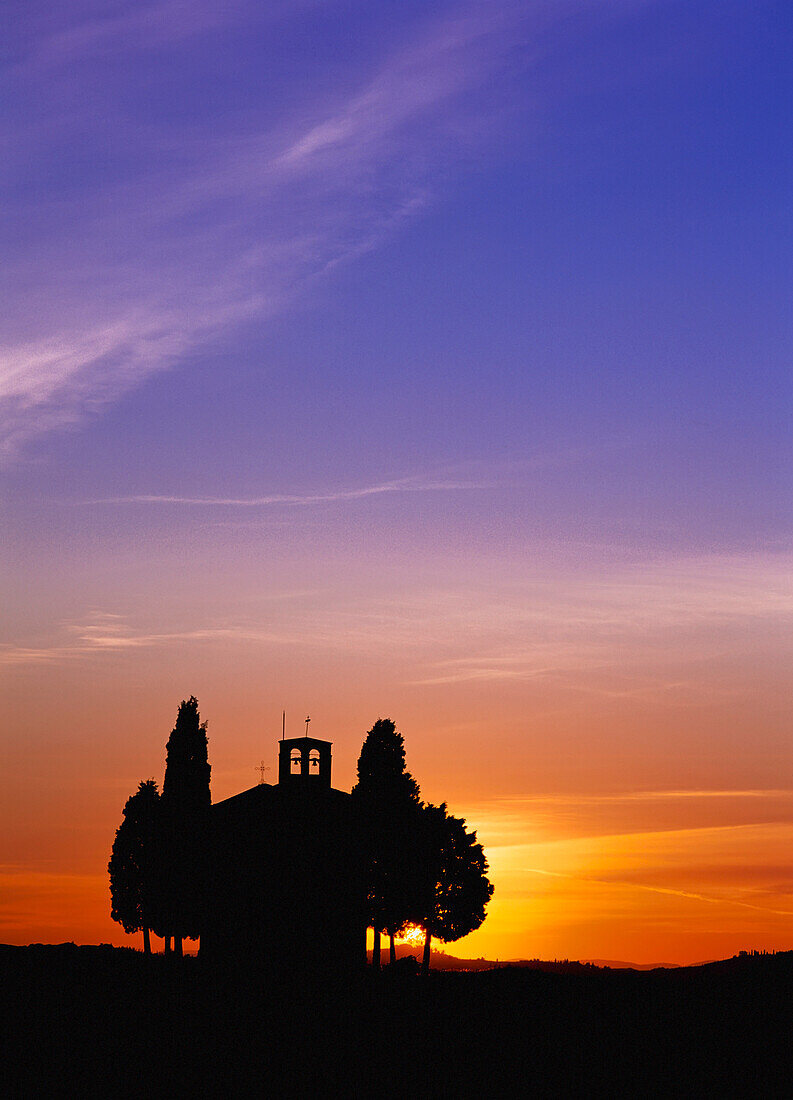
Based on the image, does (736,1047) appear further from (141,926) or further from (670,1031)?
(141,926)

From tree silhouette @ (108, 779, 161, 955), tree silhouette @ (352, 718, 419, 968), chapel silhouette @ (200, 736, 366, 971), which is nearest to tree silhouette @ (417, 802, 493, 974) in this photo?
tree silhouette @ (352, 718, 419, 968)

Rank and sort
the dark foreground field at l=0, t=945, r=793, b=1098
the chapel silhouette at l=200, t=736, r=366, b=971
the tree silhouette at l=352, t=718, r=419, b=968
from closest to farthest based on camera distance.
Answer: the dark foreground field at l=0, t=945, r=793, b=1098, the chapel silhouette at l=200, t=736, r=366, b=971, the tree silhouette at l=352, t=718, r=419, b=968

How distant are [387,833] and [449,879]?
6.40 meters

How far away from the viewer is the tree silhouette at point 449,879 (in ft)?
214

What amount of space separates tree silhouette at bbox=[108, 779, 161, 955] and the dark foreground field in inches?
580

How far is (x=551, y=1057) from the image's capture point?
130 ft

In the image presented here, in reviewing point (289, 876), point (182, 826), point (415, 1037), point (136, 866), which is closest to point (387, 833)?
point (289, 876)

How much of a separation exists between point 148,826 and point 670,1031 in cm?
3859

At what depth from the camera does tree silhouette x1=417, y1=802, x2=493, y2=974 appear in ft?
214

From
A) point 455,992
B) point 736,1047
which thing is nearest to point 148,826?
point 455,992

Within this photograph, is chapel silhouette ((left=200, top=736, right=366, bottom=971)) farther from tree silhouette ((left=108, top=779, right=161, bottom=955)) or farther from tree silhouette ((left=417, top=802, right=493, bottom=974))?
tree silhouette ((left=108, top=779, right=161, bottom=955))

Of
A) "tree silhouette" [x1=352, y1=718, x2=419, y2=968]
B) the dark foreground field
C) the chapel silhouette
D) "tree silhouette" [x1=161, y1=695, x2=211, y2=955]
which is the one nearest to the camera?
the dark foreground field

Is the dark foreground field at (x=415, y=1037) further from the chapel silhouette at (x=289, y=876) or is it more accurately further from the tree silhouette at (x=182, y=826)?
the tree silhouette at (x=182, y=826)

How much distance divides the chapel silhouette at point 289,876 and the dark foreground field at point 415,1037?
5307 millimetres
